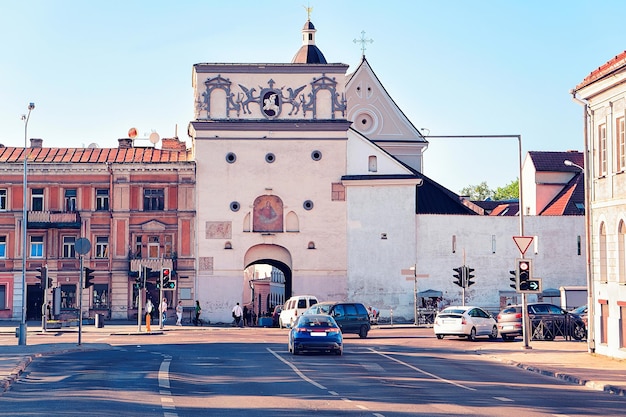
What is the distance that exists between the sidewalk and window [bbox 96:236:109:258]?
90.3 feet

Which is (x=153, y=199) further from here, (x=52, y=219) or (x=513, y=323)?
(x=513, y=323)

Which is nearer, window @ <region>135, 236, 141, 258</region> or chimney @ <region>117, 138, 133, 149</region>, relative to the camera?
window @ <region>135, 236, 141, 258</region>

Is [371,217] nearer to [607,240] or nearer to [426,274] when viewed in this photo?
[426,274]

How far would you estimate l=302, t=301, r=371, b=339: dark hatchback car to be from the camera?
4991 cm

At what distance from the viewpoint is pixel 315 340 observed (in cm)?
3700

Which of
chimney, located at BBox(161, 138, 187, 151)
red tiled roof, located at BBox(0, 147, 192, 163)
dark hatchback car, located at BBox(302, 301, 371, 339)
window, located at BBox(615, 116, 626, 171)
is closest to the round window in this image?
red tiled roof, located at BBox(0, 147, 192, 163)

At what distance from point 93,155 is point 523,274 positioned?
136ft

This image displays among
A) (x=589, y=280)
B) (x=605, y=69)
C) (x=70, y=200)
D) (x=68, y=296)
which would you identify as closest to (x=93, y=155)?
(x=70, y=200)

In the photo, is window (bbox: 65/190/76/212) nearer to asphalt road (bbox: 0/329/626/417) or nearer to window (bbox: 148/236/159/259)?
window (bbox: 148/236/159/259)

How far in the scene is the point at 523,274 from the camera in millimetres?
39438

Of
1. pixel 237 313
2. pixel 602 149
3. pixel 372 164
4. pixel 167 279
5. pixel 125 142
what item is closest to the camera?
pixel 602 149

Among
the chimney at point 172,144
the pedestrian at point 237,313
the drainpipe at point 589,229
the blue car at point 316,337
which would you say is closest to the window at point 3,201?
the chimney at point 172,144

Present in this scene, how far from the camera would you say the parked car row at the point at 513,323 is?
4769 cm

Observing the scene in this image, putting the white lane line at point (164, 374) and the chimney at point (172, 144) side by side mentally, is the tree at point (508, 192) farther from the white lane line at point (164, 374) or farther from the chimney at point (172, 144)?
the white lane line at point (164, 374)
